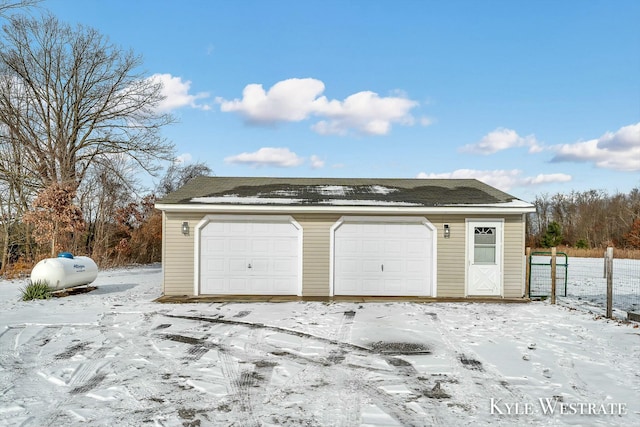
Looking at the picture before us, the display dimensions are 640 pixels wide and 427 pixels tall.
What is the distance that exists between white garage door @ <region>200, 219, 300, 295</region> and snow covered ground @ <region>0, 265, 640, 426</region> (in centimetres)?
152

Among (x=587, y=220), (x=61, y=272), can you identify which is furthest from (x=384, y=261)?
(x=587, y=220)

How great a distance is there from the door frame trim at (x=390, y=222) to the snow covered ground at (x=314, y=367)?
1481mm

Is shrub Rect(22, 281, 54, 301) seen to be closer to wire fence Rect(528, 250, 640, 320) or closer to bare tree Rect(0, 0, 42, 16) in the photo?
bare tree Rect(0, 0, 42, 16)

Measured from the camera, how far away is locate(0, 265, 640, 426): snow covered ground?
142 inches

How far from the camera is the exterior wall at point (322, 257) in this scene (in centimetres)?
970

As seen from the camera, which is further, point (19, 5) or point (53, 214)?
point (53, 214)

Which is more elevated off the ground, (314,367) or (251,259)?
(251,259)

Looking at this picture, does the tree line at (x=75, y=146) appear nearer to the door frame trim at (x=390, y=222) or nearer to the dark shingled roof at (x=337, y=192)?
the dark shingled roof at (x=337, y=192)

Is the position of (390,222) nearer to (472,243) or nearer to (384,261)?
(384,261)

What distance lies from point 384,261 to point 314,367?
5.34m

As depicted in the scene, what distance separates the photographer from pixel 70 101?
1916cm

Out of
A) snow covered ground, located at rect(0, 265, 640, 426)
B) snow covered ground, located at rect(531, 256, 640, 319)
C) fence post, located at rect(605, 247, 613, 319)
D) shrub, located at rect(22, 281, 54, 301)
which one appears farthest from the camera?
shrub, located at rect(22, 281, 54, 301)

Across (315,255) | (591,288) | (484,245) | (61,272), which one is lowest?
(591,288)

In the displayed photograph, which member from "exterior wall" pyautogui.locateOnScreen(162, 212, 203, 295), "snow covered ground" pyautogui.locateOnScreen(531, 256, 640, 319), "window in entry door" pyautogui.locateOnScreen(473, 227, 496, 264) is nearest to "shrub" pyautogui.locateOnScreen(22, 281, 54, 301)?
"exterior wall" pyautogui.locateOnScreen(162, 212, 203, 295)
